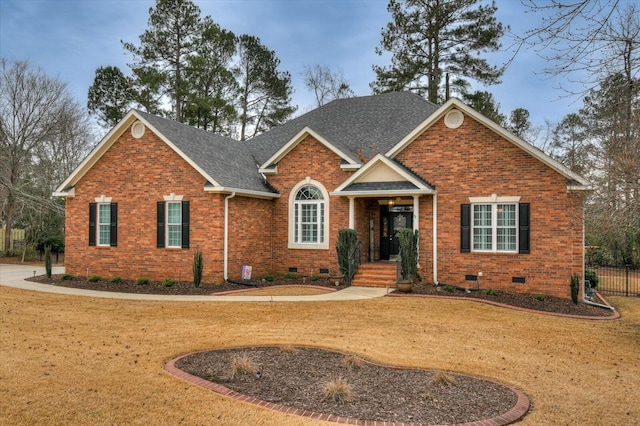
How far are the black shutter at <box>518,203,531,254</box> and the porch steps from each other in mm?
4163

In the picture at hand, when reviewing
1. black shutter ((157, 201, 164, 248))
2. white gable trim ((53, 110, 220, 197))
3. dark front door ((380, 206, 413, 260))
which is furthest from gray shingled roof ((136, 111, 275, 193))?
dark front door ((380, 206, 413, 260))

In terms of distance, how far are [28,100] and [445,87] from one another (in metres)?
26.0

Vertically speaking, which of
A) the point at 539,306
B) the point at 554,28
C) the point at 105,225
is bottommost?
the point at 539,306

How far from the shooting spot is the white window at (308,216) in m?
17.8

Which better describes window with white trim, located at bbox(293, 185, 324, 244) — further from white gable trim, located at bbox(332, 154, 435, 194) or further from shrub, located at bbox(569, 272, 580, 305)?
shrub, located at bbox(569, 272, 580, 305)

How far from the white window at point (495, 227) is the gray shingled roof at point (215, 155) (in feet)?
25.9

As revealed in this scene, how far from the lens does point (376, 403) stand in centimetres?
555

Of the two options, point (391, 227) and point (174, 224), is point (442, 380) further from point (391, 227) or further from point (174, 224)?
point (174, 224)

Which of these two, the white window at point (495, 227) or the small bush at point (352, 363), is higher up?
the white window at point (495, 227)

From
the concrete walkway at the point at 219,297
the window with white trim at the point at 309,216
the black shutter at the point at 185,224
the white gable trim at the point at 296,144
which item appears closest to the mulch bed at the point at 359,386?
the concrete walkway at the point at 219,297

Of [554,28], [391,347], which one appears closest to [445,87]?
[391,347]

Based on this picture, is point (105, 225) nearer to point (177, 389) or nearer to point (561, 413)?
point (177, 389)

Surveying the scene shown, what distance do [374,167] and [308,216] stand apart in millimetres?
3327

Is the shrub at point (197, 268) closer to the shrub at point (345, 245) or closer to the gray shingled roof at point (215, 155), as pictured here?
the gray shingled roof at point (215, 155)
